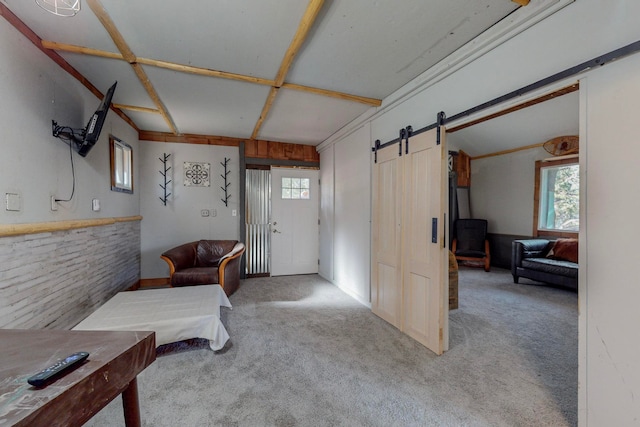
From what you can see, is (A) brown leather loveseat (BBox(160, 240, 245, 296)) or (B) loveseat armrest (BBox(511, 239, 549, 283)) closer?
(A) brown leather loveseat (BBox(160, 240, 245, 296))

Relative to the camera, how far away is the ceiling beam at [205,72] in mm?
1985

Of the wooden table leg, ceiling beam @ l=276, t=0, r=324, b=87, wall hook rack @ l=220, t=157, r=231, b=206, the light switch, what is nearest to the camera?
the wooden table leg

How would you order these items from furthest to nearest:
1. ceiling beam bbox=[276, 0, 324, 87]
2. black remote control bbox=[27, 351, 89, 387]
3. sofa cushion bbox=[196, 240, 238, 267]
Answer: sofa cushion bbox=[196, 240, 238, 267], ceiling beam bbox=[276, 0, 324, 87], black remote control bbox=[27, 351, 89, 387]

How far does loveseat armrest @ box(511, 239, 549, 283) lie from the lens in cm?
420

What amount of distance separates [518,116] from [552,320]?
3208 mm

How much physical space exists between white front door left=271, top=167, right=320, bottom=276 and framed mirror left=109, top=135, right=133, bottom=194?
2.13m

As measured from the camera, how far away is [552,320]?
2869 mm

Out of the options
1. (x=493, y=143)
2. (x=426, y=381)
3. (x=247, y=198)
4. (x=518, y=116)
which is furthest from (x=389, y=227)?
(x=493, y=143)

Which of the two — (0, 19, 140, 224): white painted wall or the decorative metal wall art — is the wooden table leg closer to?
(0, 19, 140, 224): white painted wall

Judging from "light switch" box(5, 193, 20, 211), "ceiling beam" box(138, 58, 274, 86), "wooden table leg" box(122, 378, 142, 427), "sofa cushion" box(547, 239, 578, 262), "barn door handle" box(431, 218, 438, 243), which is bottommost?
"wooden table leg" box(122, 378, 142, 427)

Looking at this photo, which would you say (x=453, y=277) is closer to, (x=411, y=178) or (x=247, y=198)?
(x=411, y=178)

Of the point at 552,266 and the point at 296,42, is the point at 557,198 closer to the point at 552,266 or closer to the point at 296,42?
the point at 552,266

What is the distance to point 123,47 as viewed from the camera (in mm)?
1956

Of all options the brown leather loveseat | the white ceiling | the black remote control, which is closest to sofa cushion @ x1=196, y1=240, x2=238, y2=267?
the brown leather loveseat
